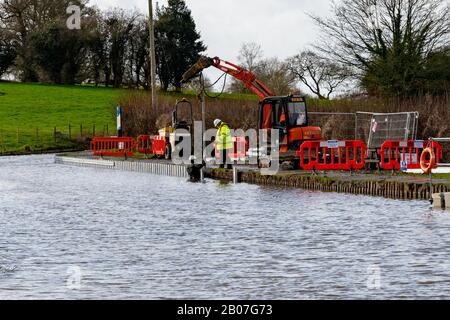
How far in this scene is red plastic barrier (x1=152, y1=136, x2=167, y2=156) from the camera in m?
50.8

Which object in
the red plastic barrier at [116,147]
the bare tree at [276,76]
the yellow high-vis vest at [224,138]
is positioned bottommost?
the red plastic barrier at [116,147]

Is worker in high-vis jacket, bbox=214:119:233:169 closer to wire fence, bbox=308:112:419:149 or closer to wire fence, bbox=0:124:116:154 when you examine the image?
wire fence, bbox=308:112:419:149

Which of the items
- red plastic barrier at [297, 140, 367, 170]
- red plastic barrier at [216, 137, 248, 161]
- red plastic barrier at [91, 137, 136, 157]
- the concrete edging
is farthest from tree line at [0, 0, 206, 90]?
red plastic barrier at [297, 140, 367, 170]

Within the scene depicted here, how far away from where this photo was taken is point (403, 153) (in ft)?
114

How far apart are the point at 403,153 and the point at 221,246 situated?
13456 mm

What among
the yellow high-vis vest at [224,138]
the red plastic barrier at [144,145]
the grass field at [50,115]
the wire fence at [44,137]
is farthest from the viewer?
the grass field at [50,115]

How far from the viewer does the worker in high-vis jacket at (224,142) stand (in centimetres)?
4072

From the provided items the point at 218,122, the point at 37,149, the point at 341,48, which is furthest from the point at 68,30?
the point at 218,122

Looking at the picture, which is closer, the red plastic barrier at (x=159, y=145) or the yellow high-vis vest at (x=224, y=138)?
the yellow high-vis vest at (x=224, y=138)

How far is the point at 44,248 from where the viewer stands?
22969mm

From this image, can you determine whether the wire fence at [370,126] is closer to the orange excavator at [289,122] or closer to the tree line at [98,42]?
the orange excavator at [289,122]

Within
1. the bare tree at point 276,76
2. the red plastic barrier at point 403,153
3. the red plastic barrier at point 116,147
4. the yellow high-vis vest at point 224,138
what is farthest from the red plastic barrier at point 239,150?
the bare tree at point 276,76

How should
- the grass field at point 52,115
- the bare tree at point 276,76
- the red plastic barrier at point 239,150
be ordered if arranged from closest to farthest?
1. the red plastic barrier at point 239,150
2. the grass field at point 52,115
3. the bare tree at point 276,76

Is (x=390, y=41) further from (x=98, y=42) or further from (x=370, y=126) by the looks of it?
(x=98, y=42)
